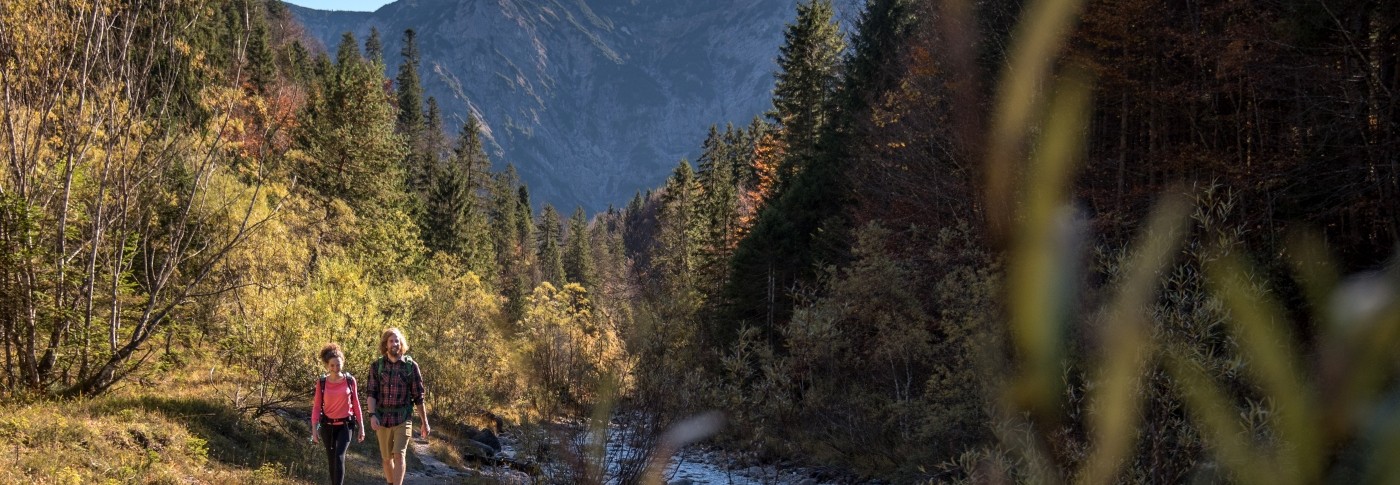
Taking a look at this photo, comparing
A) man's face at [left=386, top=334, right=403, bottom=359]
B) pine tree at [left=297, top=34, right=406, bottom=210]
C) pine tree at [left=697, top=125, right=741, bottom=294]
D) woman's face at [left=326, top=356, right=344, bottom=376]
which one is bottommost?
pine tree at [left=697, top=125, right=741, bottom=294]

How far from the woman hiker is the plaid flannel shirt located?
0.29 m

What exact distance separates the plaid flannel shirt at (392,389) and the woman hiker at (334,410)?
0.96 feet

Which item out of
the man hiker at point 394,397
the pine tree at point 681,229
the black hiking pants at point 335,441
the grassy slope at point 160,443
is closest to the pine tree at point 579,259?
the pine tree at point 681,229

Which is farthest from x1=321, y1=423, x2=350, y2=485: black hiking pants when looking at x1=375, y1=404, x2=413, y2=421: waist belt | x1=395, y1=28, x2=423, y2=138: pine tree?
x1=395, y1=28, x2=423, y2=138: pine tree

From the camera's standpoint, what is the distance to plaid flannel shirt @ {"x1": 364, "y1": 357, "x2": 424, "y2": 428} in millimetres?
7879

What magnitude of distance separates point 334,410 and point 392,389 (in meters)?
0.70

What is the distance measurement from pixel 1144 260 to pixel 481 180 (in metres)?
57.4

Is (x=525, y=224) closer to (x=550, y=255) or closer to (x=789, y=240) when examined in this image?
(x=550, y=255)

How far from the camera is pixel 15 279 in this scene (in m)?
8.91

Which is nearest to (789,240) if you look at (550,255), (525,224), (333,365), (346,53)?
(333,365)

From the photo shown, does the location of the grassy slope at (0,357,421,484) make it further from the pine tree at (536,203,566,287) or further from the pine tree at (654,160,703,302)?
the pine tree at (536,203,566,287)

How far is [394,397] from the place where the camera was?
7918 millimetres

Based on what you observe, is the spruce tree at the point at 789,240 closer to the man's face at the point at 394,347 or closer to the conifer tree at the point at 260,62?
the man's face at the point at 394,347

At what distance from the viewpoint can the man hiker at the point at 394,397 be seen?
25.8 feet
